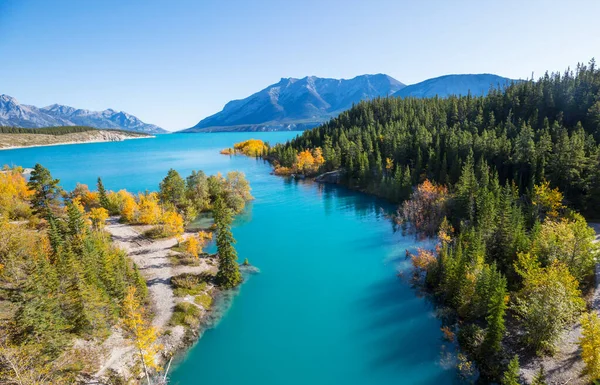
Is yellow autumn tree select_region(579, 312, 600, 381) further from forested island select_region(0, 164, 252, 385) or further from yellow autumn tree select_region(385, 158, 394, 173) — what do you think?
yellow autumn tree select_region(385, 158, 394, 173)

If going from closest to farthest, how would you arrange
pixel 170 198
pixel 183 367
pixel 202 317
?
1. pixel 183 367
2. pixel 202 317
3. pixel 170 198

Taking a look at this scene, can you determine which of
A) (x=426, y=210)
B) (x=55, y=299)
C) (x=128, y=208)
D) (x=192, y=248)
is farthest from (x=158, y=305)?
(x=426, y=210)

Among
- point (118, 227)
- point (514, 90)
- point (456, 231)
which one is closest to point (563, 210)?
point (456, 231)

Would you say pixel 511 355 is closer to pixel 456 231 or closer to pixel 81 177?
pixel 456 231

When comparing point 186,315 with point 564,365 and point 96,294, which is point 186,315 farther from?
point 564,365

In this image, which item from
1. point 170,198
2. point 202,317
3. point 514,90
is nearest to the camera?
point 202,317
